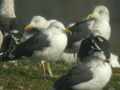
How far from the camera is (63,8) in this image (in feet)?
70.6

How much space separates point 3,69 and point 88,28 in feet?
7.53

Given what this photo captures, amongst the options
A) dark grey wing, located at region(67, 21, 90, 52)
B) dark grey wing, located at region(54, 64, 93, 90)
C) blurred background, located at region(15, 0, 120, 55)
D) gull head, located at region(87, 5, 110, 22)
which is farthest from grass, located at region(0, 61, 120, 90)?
blurred background, located at region(15, 0, 120, 55)

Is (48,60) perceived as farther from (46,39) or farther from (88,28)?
(88,28)

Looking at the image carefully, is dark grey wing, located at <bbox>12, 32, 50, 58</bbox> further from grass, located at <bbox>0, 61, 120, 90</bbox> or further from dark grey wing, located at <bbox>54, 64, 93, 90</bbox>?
dark grey wing, located at <bbox>54, 64, 93, 90</bbox>

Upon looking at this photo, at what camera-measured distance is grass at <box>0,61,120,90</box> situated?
11.9m

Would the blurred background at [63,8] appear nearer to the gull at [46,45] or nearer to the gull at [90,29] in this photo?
the gull at [90,29]

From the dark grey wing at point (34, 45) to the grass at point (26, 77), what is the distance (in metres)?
0.38

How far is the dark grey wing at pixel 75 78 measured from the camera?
34.0 feet

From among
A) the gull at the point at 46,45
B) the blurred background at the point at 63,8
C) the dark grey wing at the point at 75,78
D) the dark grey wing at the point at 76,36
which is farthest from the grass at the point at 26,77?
the blurred background at the point at 63,8

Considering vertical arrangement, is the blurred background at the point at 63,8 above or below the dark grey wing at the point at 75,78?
above

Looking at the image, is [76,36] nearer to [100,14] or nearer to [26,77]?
[100,14]

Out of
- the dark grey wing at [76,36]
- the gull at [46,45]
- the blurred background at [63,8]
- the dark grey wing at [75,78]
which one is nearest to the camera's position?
the dark grey wing at [75,78]

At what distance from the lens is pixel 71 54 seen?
582 inches

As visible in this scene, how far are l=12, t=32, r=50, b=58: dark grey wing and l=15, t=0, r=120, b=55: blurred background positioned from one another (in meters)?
8.00
